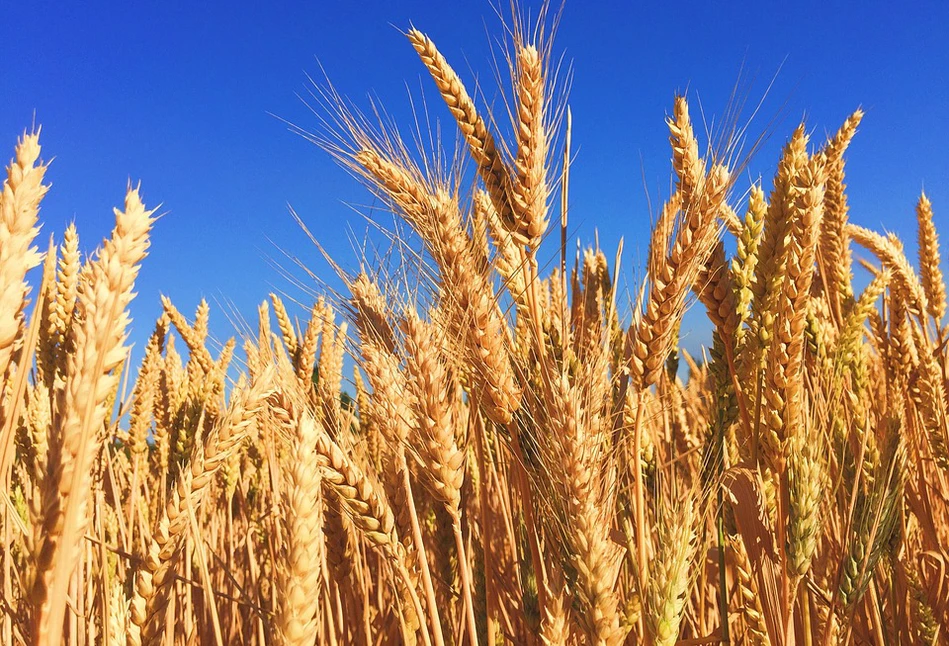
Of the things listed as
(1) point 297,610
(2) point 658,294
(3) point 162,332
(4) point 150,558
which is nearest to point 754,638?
(2) point 658,294

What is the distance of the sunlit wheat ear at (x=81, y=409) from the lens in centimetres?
61

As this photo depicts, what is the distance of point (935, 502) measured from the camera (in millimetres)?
2615

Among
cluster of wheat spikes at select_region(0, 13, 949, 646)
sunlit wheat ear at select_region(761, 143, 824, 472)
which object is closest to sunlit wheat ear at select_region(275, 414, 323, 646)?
cluster of wheat spikes at select_region(0, 13, 949, 646)

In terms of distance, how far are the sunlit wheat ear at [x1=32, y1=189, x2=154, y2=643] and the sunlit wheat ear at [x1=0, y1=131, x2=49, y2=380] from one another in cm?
5

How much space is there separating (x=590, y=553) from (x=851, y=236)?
314 centimetres

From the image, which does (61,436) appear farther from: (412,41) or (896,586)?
(896,586)

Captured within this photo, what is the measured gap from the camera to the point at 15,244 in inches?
24.3

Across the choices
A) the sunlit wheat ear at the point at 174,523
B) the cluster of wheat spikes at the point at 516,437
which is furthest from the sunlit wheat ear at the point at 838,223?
the sunlit wheat ear at the point at 174,523

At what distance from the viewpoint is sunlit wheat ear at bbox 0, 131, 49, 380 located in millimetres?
610

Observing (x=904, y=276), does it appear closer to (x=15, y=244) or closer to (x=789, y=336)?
(x=789, y=336)

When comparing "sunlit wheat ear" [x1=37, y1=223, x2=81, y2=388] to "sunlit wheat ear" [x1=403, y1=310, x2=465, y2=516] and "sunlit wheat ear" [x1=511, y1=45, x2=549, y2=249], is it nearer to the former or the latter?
"sunlit wheat ear" [x1=403, y1=310, x2=465, y2=516]

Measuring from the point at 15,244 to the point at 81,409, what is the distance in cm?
17

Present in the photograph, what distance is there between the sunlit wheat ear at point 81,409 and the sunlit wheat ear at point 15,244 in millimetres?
53

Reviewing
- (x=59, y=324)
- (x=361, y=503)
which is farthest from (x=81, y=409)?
(x=59, y=324)
